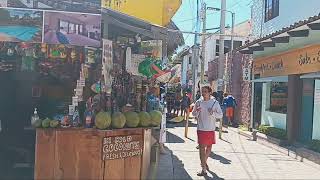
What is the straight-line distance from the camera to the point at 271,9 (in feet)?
61.0

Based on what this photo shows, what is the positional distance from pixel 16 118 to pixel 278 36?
7.62 metres

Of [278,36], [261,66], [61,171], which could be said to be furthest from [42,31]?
[261,66]

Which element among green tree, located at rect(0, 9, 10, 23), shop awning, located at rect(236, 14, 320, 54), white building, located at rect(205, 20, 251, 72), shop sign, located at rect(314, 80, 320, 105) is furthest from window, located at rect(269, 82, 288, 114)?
white building, located at rect(205, 20, 251, 72)

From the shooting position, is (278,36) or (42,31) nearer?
(42,31)

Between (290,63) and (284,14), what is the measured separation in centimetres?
283

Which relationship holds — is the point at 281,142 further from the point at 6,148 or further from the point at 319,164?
the point at 6,148

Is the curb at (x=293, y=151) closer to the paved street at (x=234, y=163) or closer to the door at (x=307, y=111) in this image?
the paved street at (x=234, y=163)

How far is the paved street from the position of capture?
30.8ft

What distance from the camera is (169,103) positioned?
2664 cm

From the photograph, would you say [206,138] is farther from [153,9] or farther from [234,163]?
[153,9]

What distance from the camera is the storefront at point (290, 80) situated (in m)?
12.5

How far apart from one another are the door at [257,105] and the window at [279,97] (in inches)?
50.4

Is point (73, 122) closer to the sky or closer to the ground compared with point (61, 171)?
closer to the sky

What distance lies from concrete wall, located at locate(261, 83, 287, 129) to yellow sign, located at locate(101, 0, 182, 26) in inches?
181
